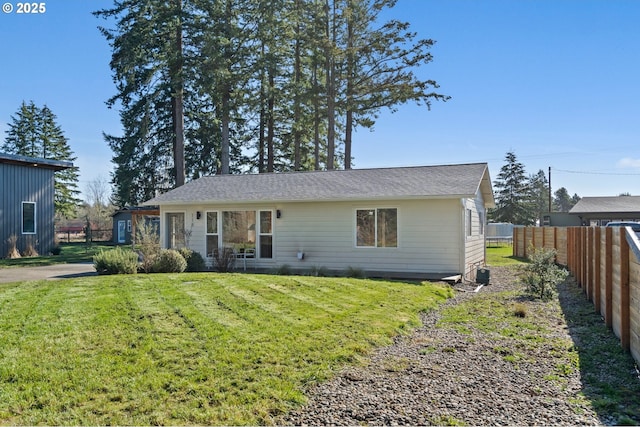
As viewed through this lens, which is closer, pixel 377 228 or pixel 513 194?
pixel 377 228

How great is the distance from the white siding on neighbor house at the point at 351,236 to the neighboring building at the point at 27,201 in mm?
8190

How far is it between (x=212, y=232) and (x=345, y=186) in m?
4.67

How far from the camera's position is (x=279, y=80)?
1092 inches

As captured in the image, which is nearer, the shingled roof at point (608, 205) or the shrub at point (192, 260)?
the shrub at point (192, 260)

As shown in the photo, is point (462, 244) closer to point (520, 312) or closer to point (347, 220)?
point (347, 220)

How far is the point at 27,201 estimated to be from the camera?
18625 millimetres

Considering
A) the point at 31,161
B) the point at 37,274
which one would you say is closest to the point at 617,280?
the point at 37,274

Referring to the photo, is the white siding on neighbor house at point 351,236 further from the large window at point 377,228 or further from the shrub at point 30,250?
the shrub at point 30,250

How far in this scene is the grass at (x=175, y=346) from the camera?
363 cm

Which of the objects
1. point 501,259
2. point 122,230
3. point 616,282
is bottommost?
point 501,259

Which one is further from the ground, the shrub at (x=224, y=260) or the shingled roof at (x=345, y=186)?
the shingled roof at (x=345, y=186)

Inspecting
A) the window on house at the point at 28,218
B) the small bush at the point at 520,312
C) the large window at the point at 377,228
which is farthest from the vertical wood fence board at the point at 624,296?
the window on house at the point at 28,218

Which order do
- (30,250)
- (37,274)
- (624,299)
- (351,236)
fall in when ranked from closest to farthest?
(624,299), (37,274), (351,236), (30,250)

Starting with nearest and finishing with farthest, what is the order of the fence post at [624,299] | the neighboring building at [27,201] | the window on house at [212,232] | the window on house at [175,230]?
the fence post at [624,299]
the window on house at [212,232]
the window on house at [175,230]
the neighboring building at [27,201]
